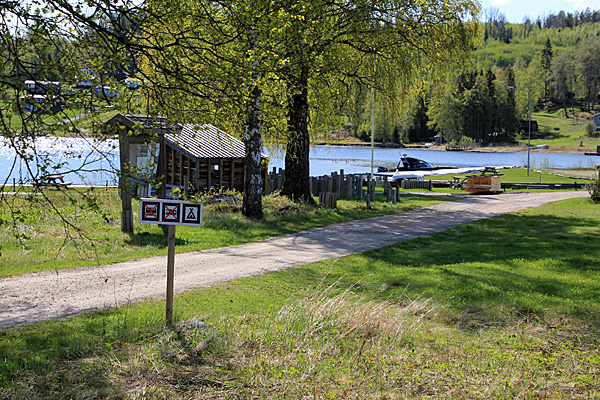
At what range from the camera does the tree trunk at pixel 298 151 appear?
68.8ft

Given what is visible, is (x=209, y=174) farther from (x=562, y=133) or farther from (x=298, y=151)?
(x=562, y=133)

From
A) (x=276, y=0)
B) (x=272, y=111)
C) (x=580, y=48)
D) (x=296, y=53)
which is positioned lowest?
(x=272, y=111)

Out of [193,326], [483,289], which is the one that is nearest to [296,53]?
[483,289]

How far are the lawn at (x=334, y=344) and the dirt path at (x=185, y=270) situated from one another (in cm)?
67

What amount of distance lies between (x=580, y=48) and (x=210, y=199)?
182 metres

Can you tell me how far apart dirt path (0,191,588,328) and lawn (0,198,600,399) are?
2.20 feet

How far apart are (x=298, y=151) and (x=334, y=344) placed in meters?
15.3

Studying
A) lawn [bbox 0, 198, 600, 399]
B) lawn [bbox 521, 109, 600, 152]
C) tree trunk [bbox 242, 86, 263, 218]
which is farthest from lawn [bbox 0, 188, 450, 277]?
lawn [bbox 521, 109, 600, 152]

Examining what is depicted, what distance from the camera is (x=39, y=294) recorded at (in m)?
8.91

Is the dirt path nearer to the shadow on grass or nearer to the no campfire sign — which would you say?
the shadow on grass

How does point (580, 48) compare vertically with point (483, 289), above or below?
above

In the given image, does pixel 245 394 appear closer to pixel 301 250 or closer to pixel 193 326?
pixel 193 326

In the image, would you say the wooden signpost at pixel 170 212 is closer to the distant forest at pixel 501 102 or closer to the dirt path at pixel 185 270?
the dirt path at pixel 185 270

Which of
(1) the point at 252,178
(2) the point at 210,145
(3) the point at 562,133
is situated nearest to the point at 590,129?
(3) the point at 562,133
